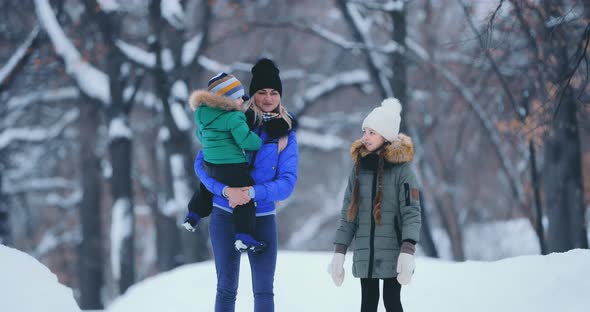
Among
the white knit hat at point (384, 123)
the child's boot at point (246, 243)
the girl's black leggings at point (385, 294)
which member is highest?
the white knit hat at point (384, 123)

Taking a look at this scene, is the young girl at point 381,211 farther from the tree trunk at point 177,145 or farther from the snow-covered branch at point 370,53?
the snow-covered branch at point 370,53

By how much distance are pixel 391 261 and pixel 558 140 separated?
6.22 meters

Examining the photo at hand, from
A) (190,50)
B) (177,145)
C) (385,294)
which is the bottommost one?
(385,294)

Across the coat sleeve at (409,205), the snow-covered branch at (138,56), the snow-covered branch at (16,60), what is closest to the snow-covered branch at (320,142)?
the snow-covered branch at (138,56)

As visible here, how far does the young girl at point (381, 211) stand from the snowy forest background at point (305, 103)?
2493 millimetres

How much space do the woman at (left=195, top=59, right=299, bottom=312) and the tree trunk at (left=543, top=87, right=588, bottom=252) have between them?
613 cm

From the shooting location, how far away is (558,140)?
938 centimetres

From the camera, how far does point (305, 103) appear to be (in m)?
13.4

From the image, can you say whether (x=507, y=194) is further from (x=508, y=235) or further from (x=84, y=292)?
(x=84, y=292)

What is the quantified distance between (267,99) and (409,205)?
1.06m

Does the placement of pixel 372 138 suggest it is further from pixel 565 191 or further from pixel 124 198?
pixel 124 198

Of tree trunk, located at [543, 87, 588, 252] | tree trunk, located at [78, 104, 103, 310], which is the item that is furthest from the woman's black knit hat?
tree trunk, located at [78, 104, 103, 310]

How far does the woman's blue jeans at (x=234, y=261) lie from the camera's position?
413 cm

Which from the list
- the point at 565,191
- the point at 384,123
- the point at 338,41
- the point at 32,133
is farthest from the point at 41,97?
the point at 384,123
